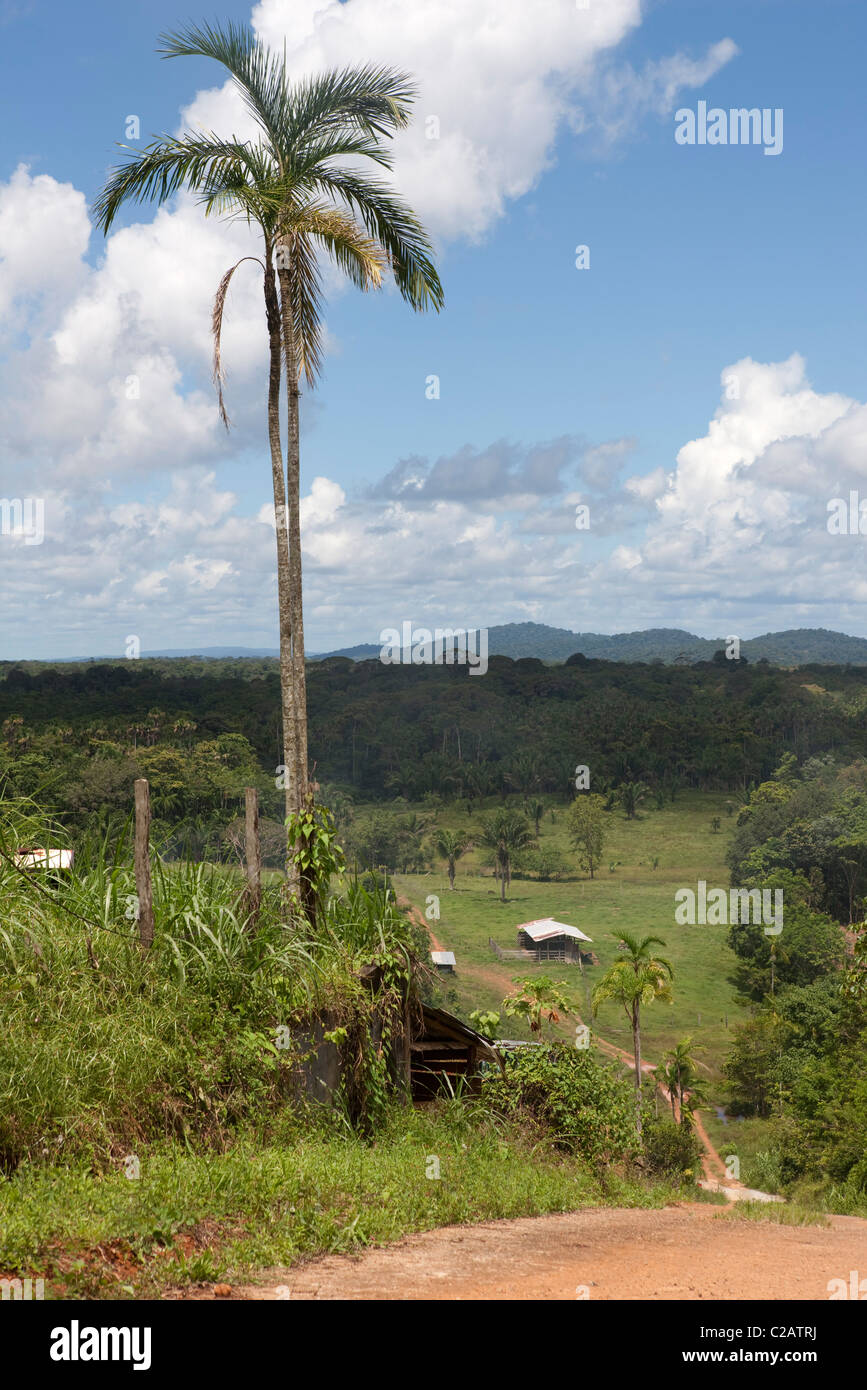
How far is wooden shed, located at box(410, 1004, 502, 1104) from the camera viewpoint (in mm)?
9875

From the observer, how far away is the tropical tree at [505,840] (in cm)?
7388

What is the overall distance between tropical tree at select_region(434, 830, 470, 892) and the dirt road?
216 ft

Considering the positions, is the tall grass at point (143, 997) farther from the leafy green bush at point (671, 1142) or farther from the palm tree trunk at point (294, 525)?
the leafy green bush at point (671, 1142)

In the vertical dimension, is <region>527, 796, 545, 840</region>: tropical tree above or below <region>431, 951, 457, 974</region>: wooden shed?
above

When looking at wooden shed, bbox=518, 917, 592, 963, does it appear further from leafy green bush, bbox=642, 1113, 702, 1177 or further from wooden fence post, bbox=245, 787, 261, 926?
wooden fence post, bbox=245, 787, 261, 926

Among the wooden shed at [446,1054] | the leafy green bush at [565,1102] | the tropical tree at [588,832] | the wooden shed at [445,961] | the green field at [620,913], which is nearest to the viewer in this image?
the leafy green bush at [565,1102]

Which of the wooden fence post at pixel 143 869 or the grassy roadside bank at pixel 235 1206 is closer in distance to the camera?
the grassy roadside bank at pixel 235 1206

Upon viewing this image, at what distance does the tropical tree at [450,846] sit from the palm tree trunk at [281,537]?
6296 cm

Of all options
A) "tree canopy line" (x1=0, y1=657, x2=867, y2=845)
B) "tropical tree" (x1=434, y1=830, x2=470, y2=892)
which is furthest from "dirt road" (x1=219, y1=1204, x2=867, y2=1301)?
"tropical tree" (x1=434, y1=830, x2=470, y2=892)

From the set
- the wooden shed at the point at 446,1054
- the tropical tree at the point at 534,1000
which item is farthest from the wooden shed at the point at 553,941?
the wooden shed at the point at 446,1054

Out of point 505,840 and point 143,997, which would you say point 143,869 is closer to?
point 143,997

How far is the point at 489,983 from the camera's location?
5066 centimetres

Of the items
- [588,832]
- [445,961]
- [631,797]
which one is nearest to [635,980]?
[445,961]
